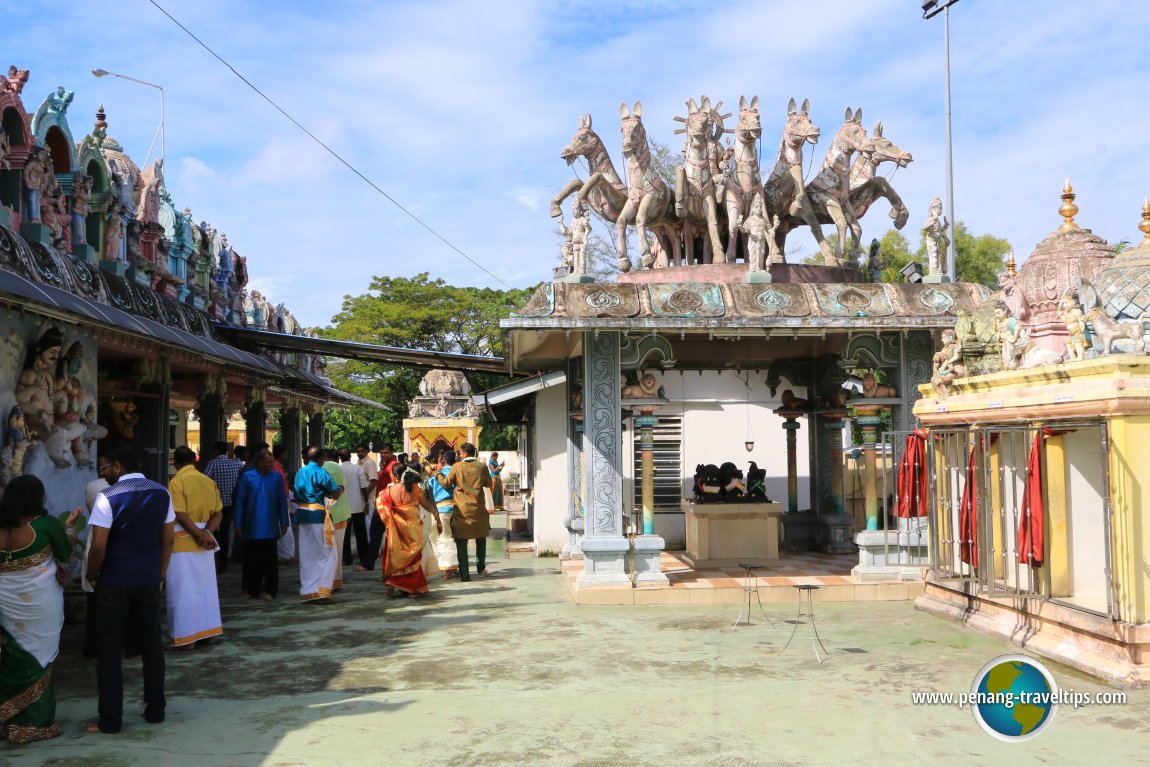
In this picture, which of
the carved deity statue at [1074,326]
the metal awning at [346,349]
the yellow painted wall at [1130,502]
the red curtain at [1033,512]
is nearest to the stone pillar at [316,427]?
the metal awning at [346,349]

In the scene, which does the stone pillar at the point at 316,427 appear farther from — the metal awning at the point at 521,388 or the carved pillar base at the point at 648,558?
the carved pillar base at the point at 648,558

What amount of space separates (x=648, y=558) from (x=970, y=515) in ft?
11.0

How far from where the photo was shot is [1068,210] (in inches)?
325

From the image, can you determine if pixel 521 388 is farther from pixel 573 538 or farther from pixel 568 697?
pixel 568 697

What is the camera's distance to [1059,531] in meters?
7.43

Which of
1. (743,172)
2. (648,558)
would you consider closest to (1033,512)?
(648,558)

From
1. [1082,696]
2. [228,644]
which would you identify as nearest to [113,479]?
[228,644]

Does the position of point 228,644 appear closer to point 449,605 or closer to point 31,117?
point 449,605

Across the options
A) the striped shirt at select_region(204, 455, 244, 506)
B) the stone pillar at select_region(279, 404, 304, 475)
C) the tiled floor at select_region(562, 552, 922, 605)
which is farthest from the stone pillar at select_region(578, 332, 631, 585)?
the stone pillar at select_region(279, 404, 304, 475)

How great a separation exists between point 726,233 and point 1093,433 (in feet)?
17.6

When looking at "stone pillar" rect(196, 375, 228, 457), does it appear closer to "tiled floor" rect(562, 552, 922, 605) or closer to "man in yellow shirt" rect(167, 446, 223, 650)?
"tiled floor" rect(562, 552, 922, 605)

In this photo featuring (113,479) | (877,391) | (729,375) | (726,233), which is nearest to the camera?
(113,479)

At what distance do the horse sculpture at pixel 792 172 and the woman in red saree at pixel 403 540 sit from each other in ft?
16.4

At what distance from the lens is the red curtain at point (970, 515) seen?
795 cm
